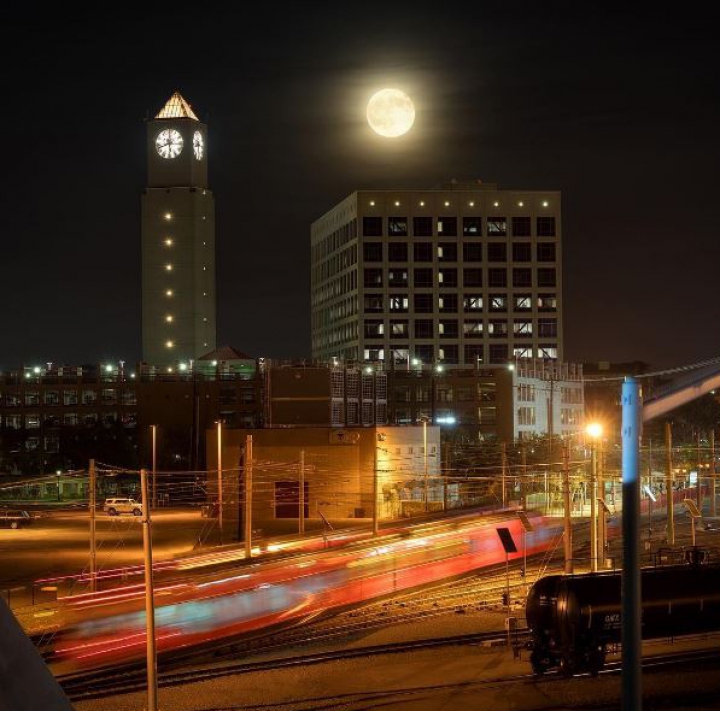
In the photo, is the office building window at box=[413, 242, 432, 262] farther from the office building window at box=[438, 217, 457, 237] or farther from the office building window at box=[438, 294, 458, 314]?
the office building window at box=[438, 294, 458, 314]

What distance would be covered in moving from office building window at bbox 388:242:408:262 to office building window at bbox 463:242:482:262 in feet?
20.7

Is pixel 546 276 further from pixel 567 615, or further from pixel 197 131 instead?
pixel 567 615

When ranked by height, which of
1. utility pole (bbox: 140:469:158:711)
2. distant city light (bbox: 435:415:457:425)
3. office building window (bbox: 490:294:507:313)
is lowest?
utility pole (bbox: 140:469:158:711)

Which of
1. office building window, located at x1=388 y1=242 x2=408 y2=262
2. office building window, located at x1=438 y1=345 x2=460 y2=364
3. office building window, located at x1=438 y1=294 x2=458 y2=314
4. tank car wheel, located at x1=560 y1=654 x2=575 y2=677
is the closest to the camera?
tank car wheel, located at x1=560 y1=654 x2=575 y2=677

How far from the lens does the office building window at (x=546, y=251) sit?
116 meters

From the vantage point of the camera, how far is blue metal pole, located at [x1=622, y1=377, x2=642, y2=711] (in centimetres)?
894

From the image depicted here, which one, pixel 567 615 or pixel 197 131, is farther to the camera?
pixel 197 131

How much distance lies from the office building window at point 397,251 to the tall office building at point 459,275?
0.35 ft

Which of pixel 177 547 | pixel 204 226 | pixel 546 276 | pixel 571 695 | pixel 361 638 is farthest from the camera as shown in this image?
pixel 546 276

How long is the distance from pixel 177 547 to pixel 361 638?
18.8 meters

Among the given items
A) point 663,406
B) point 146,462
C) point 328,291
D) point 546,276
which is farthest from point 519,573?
point 328,291

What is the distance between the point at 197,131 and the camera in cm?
10562

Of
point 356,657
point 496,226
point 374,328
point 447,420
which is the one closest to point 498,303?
point 496,226

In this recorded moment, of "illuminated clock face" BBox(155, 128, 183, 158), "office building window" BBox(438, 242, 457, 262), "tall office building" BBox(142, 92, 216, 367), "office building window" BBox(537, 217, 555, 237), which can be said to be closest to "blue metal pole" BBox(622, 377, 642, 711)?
"tall office building" BBox(142, 92, 216, 367)
